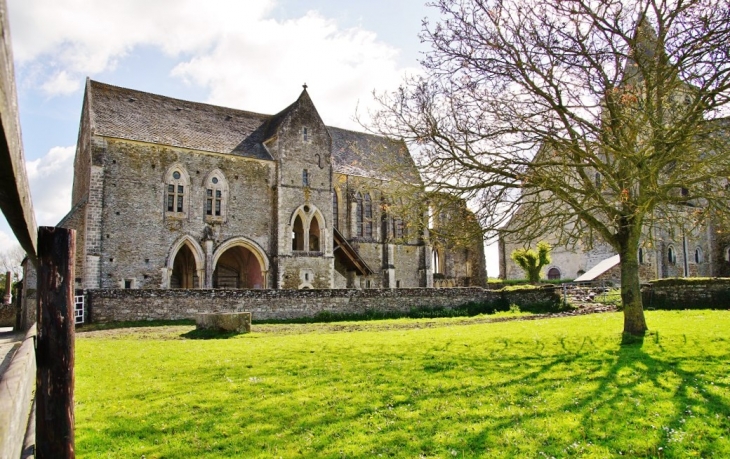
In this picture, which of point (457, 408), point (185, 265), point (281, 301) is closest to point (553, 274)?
point (185, 265)

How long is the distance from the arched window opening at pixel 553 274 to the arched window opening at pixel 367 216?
16922mm

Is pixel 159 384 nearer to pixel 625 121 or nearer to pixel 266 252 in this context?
pixel 625 121

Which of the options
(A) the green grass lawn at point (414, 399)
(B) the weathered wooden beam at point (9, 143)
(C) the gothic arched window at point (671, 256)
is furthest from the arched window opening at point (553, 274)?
(B) the weathered wooden beam at point (9, 143)

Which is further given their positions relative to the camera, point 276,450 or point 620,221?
point 620,221

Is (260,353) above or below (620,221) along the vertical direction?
below

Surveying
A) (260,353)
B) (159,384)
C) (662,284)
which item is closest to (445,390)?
(159,384)

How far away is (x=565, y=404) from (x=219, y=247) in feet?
85.6

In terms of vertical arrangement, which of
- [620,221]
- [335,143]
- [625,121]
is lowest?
[620,221]

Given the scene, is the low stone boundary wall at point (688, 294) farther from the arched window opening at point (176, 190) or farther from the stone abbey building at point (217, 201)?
the arched window opening at point (176, 190)

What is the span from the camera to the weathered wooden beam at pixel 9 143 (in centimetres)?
168

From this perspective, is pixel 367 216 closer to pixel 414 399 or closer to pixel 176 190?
pixel 176 190

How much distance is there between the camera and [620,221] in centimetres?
1348

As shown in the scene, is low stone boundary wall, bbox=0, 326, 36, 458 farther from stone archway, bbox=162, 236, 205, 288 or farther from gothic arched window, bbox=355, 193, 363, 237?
gothic arched window, bbox=355, 193, 363, 237

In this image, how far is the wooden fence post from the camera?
4160 millimetres
